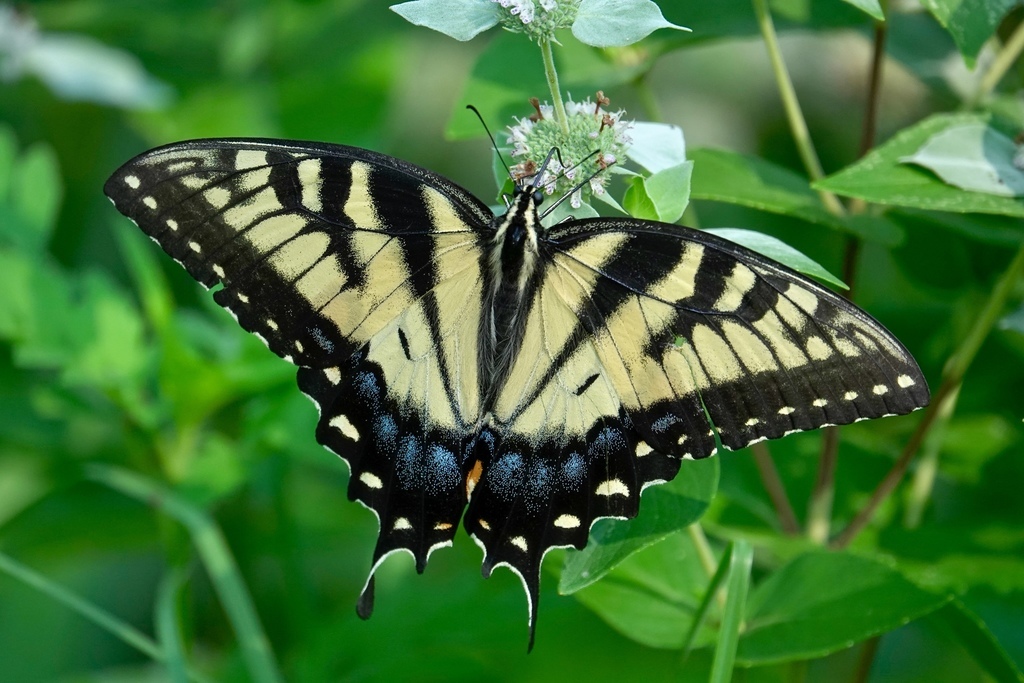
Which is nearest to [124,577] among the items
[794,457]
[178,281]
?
[178,281]

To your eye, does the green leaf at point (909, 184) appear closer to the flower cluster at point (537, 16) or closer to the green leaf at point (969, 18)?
the green leaf at point (969, 18)

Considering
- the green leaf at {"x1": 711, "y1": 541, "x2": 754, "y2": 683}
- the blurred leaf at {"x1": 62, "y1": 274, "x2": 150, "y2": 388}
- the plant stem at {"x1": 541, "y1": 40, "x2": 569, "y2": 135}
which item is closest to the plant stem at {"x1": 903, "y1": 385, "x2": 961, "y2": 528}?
the green leaf at {"x1": 711, "y1": 541, "x2": 754, "y2": 683}

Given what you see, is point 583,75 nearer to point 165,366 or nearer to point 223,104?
point 165,366

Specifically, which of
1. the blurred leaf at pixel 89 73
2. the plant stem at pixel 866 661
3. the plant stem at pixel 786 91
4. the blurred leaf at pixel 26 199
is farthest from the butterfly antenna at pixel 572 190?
the blurred leaf at pixel 89 73

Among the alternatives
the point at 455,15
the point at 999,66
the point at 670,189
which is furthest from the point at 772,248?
the point at 999,66

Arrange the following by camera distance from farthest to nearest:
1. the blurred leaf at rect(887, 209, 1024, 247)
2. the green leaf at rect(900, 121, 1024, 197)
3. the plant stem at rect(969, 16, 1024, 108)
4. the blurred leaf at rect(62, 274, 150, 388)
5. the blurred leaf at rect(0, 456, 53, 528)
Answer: the blurred leaf at rect(0, 456, 53, 528) < the blurred leaf at rect(62, 274, 150, 388) < the plant stem at rect(969, 16, 1024, 108) < the blurred leaf at rect(887, 209, 1024, 247) < the green leaf at rect(900, 121, 1024, 197)

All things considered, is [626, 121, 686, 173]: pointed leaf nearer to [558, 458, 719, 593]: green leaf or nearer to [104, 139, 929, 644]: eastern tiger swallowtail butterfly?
[104, 139, 929, 644]: eastern tiger swallowtail butterfly
